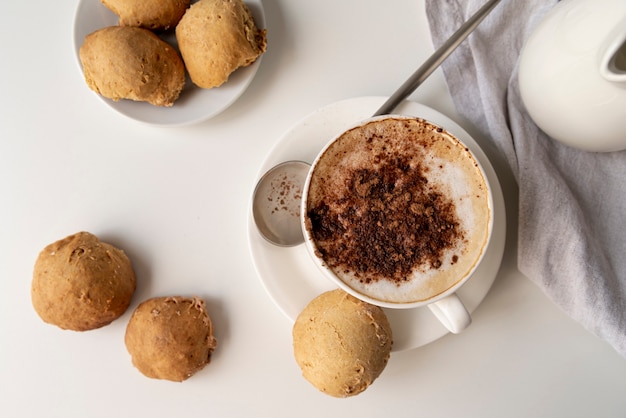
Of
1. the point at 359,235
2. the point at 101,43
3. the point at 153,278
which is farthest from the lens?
the point at 153,278

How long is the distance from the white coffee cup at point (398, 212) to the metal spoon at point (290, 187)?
0.12 meters

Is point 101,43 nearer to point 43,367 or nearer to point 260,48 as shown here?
point 260,48

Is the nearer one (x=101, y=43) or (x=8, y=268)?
(x=101, y=43)

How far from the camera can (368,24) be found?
1.10 m

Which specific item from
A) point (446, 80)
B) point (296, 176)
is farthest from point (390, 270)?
point (446, 80)

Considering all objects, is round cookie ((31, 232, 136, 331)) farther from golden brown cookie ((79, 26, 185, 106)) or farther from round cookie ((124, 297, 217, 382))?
golden brown cookie ((79, 26, 185, 106))

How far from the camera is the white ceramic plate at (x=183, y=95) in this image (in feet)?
3.38

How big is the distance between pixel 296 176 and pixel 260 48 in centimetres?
26

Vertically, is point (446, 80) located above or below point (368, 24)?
below

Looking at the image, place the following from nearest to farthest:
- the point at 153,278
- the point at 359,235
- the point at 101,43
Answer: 1. the point at 359,235
2. the point at 101,43
3. the point at 153,278

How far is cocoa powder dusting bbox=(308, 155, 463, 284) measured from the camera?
88 centimetres

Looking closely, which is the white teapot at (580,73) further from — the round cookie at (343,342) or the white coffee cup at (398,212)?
the round cookie at (343,342)

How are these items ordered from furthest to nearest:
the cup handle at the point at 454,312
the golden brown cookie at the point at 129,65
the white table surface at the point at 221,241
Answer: the white table surface at the point at 221,241 < the golden brown cookie at the point at 129,65 < the cup handle at the point at 454,312

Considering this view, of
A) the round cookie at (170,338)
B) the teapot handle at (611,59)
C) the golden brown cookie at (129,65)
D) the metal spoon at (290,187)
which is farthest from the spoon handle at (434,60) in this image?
the round cookie at (170,338)
